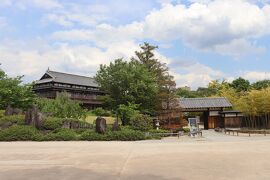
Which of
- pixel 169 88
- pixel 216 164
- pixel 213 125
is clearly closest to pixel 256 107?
pixel 213 125

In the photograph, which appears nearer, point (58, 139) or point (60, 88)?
point (58, 139)

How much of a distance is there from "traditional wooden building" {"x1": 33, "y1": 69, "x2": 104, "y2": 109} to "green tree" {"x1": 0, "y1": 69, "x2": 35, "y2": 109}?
17.8m

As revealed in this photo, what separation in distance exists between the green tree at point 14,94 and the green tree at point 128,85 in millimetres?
7574

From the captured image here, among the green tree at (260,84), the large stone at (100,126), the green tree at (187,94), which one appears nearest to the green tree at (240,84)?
the green tree at (260,84)

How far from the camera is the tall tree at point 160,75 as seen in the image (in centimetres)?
3481

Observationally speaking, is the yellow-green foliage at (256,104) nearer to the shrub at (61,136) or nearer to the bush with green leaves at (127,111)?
the bush with green leaves at (127,111)

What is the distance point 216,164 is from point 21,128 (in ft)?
57.8

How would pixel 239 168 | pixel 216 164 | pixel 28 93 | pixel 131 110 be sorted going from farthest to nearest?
1. pixel 28 93
2. pixel 131 110
3. pixel 216 164
4. pixel 239 168

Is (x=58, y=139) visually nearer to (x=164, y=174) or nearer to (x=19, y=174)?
(x=19, y=174)

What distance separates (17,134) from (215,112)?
2768 centimetres

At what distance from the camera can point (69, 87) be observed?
55562 mm

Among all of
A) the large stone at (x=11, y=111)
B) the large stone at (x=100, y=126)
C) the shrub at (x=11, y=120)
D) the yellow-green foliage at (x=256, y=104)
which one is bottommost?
the large stone at (x=100, y=126)

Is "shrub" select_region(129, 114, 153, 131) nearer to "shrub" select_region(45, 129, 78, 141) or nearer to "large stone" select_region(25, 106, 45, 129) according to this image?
"shrub" select_region(45, 129, 78, 141)

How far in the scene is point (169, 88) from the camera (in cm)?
3553
